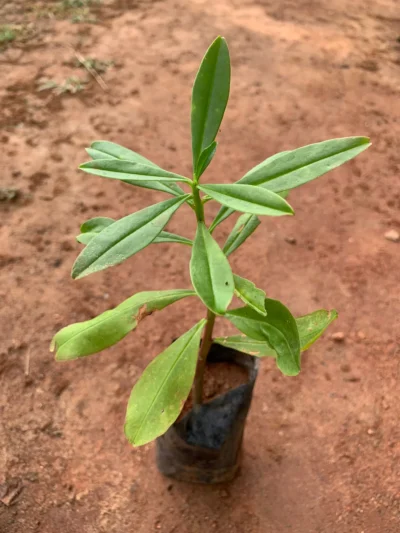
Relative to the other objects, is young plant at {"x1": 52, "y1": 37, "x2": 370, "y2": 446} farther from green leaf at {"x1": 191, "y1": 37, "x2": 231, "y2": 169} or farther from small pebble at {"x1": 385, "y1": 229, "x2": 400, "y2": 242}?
small pebble at {"x1": 385, "y1": 229, "x2": 400, "y2": 242}

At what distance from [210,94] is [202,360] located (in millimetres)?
662

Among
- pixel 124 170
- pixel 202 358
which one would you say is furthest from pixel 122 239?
pixel 202 358

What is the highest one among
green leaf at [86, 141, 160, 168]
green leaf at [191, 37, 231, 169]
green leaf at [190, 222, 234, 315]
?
green leaf at [191, 37, 231, 169]

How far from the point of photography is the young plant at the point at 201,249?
37.5 inches

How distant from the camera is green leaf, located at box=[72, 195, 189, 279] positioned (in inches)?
37.4

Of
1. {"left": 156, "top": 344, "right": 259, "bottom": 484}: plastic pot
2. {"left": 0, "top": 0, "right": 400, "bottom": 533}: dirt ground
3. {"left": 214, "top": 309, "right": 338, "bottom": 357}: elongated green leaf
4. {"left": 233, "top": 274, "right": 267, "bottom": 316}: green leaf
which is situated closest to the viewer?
{"left": 233, "top": 274, "right": 267, "bottom": 316}: green leaf

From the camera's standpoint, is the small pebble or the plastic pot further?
the small pebble

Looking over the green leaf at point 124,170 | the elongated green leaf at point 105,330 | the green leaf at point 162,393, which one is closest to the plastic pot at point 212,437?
the green leaf at point 162,393

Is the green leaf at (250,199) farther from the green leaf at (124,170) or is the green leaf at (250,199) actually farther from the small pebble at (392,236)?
the small pebble at (392,236)

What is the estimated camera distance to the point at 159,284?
7.16 ft

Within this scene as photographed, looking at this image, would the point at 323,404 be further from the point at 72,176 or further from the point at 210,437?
the point at 72,176

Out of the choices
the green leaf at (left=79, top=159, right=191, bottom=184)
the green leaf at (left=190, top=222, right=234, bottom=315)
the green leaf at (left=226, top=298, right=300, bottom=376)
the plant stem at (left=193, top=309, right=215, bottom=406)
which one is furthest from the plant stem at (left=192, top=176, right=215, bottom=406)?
the green leaf at (left=79, top=159, right=191, bottom=184)

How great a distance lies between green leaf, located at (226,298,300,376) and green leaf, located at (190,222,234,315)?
0.19 meters

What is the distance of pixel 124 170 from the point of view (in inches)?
39.4
